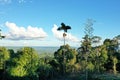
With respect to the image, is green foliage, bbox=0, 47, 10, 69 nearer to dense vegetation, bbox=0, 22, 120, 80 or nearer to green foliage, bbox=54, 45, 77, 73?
dense vegetation, bbox=0, 22, 120, 80

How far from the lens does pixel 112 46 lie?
85.8m

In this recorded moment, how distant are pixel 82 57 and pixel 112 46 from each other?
10.0 m

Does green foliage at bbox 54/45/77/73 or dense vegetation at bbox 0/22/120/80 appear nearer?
dense vegetation at bbox 0/22/120/80

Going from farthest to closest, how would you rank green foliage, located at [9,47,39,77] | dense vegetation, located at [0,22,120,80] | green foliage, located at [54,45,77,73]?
green foliage, located at [54,45,77,73] < dense vegetation, located at [0,22,120,80] < green foliage, located at [9,47,39,77]

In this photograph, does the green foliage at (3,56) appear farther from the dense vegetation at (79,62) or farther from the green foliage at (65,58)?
the green foliage at (65,58)

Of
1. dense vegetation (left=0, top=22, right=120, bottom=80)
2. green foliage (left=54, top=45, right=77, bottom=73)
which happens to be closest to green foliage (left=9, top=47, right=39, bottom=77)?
dense vegetation (left=0, top=22, right=120, bottom=80)

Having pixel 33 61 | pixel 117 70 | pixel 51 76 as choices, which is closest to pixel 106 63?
pixel 117 70

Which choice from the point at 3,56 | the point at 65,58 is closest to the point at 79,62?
the point at 65,58

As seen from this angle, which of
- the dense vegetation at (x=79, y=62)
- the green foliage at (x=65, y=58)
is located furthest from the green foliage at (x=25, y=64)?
the green foliage at (x=65, y=58)

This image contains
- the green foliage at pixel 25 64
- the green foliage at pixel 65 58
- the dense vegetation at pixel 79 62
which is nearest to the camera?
the green foliage at pixel 25 64

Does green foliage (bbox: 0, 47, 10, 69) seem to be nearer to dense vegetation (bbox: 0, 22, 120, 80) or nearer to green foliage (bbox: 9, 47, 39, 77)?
dense vegetation (bbox: 0, 22, 120, 80)

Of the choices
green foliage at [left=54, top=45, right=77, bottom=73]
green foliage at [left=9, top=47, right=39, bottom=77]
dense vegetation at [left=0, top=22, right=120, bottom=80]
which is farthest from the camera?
green foliage at [left=54, top=45, right=77, bottom=73]

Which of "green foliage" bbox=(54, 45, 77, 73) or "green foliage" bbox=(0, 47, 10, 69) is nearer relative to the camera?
"green foliage" bbox=(0, 47, 10, 69)

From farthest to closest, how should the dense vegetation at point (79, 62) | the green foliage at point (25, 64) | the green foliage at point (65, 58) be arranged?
the green foliage at point (65, 58) < the dense vegetation at point (79, 62) < the green foliage at point (25, 64)
